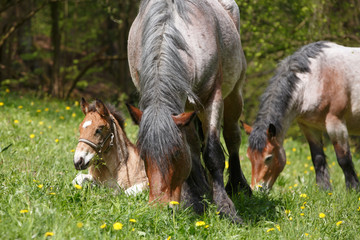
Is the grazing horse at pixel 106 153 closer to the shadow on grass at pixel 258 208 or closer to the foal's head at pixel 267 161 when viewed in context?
the shadow on grass at pixel 258 208

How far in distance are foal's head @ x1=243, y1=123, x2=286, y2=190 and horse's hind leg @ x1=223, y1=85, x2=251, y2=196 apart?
0.87 meters

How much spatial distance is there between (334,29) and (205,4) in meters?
9.25

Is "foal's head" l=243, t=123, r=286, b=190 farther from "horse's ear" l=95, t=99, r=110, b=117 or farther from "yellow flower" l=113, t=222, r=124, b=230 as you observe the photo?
"yellow flower" l=113, t=222, r=124, b=230

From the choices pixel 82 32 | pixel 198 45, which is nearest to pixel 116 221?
pixel 198 45

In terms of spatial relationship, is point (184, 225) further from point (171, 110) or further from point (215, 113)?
point (215, 113)

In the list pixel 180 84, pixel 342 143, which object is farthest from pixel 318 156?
pixel 180 84

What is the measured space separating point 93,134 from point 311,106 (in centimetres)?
359

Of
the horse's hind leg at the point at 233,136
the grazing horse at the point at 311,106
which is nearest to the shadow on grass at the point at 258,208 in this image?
the horse's hind leg at the point at 233,136

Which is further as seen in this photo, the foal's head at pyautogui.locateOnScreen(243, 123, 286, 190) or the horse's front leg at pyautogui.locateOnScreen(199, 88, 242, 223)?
the foal's head at pyautogui.locateOnScreen(243, 123, 286, 190)

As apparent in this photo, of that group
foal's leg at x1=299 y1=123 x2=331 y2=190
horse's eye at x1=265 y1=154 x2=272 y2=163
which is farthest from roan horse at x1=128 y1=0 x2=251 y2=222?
foal's leg at x1=299 y1=123 x2=331 y2=190

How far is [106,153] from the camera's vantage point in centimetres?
500

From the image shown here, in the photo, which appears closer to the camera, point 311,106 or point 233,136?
point 233,136

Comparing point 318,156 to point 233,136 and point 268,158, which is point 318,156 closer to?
point 268,158

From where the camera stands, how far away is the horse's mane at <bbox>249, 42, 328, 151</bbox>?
6.81 meters
